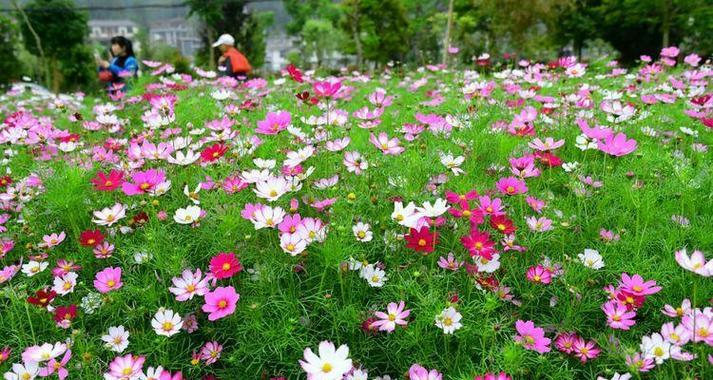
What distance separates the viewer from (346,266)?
1471 mm

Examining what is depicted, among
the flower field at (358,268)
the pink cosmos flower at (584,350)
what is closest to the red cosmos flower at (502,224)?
the flower field at (358,268)

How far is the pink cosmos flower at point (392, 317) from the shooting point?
1302mm

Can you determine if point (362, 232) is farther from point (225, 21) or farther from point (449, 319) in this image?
point (225, 21)

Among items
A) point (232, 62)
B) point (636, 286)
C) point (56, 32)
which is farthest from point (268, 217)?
point (56, 32)

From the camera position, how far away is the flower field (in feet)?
4.34

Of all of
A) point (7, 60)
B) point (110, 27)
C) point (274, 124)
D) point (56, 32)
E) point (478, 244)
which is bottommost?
point (110, 27)

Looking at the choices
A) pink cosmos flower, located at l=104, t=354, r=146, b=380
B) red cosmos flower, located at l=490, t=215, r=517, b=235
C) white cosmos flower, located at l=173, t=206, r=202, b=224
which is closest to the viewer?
pink cosmos flower, located at l=104, t=354, r=146, b=380

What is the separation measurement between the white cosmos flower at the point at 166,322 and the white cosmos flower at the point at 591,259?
122cm

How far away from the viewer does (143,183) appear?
170 centimetres

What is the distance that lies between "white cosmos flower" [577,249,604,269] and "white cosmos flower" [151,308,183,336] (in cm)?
122

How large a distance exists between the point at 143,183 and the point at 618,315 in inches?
60.5

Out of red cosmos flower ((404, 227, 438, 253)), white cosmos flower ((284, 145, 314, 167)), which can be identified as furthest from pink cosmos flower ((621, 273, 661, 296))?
white cosmos flower ((284, 145, 314, 167))

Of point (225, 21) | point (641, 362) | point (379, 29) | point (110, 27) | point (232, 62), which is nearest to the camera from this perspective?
point (641, 362)

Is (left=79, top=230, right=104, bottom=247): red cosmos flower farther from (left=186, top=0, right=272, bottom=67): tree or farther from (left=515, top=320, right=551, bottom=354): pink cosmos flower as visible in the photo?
(left=186, top=0, right=272, bottom=67): tree
